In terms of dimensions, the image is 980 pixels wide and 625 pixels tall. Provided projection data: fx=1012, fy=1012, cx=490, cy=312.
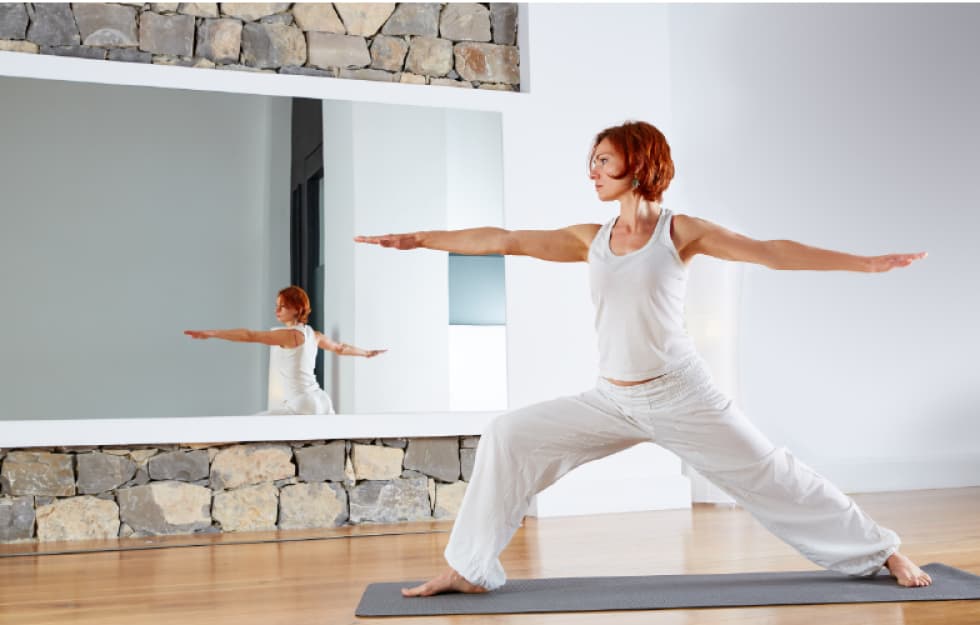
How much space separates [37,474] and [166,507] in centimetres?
49

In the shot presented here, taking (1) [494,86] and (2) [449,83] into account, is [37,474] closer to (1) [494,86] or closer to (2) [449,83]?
(2) [449,83]

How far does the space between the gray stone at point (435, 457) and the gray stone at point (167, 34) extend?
1891mm

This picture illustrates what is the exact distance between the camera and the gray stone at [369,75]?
4391mm

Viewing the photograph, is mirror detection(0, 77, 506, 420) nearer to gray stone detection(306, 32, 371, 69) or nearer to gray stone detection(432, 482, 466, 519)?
gray stone detection(306, 32, 371, 69)

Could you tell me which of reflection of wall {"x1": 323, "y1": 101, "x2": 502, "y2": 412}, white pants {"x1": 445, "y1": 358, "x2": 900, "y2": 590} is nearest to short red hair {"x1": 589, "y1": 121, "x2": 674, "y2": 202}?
white pants {"x1": 445, "y1": 358, "x2": 900, "y2": 590}

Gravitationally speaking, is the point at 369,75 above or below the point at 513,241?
above

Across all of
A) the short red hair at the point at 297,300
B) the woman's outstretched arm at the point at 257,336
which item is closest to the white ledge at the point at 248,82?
the short red hair at the point at 297,300

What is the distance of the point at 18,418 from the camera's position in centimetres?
375

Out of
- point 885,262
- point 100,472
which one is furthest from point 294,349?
point 885,262

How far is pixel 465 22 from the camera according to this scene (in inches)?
180

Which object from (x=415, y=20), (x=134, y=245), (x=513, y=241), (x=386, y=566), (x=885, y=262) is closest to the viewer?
(x=885, y=262)

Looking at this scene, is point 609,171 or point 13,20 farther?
point 13,20

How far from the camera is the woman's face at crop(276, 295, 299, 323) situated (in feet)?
13.3

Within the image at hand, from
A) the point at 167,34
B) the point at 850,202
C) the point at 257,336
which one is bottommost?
the point at 257,336
